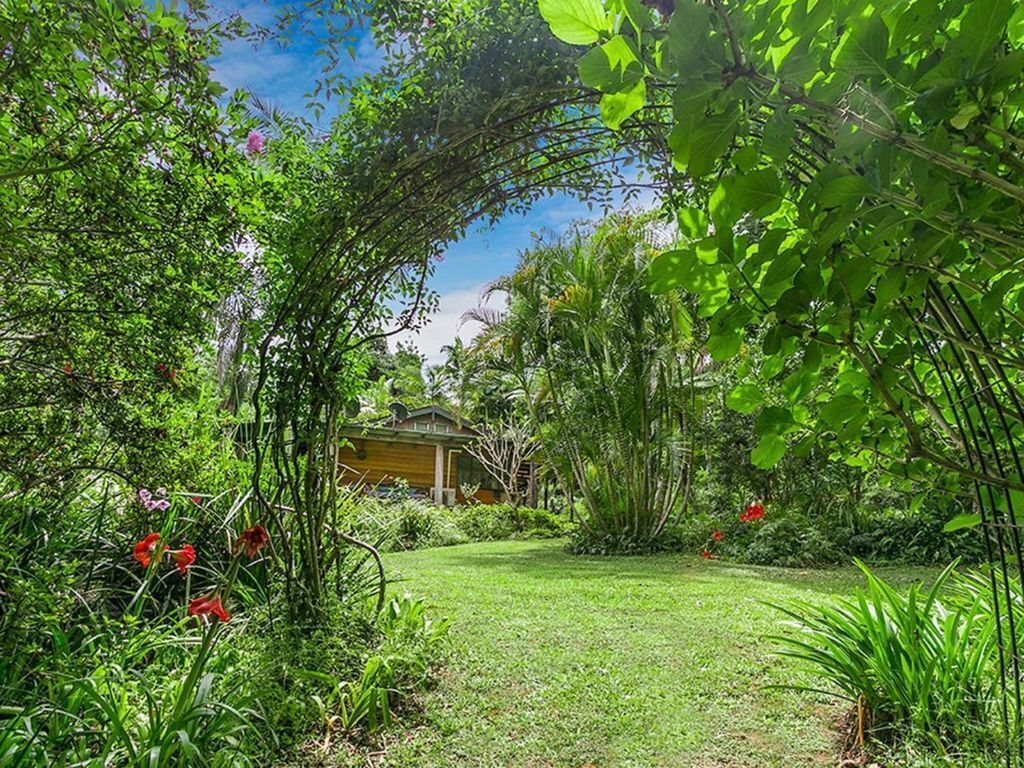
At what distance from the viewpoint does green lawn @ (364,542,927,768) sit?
7.84 feet

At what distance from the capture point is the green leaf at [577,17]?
2.21ft

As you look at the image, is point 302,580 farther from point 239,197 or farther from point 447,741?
point 239,197

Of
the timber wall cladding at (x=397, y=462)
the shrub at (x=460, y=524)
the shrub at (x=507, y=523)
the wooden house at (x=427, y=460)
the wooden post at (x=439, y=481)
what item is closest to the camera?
the shrub at (x=460, y=524)

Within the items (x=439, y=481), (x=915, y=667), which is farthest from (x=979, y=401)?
(x=439, y=481)

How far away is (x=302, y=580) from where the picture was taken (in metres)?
3.15

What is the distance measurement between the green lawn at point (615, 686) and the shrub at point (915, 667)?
0.28 m

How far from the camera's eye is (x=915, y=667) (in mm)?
2166

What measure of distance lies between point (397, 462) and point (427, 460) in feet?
3.09

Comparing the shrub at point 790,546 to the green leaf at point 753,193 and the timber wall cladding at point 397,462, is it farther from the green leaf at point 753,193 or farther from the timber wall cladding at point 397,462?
the timber wall cladding at point 397,462

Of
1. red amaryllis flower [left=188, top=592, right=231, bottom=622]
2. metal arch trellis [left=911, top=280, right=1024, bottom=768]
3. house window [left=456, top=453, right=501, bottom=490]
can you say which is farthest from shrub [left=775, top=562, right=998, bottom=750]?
house window [left=456, top=453, right=501, bottom=490]

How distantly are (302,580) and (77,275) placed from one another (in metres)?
1.83

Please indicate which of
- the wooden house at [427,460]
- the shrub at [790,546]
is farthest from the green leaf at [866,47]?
the wooden house at [427,460]

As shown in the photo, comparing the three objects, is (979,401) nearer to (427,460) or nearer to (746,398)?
(746,398)

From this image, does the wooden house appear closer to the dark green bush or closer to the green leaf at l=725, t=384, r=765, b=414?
the dark green bush
